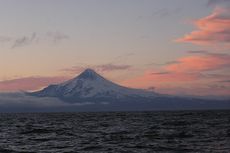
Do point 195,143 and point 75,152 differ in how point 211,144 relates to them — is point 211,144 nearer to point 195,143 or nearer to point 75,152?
point 195,143

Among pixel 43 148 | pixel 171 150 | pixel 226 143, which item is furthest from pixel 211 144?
pixel 43 148

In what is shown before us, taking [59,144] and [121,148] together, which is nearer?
[121,148]

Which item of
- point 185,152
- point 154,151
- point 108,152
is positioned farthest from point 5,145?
point 185,152

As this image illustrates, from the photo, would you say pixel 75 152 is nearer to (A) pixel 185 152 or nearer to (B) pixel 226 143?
(A) pixel 185 152

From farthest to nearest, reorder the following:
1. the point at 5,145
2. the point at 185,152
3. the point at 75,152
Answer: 1. the point at 5,145
2. the point at 75,152
3. the point at 185,152

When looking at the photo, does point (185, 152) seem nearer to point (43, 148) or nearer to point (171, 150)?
point (171, 150)

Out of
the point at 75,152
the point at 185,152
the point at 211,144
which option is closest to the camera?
the point at 185,152

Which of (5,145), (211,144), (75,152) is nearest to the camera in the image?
(75,152)

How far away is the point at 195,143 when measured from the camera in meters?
44.6

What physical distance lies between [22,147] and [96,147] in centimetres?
712

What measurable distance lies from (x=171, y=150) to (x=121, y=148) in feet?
15.2

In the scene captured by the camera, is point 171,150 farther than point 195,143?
No

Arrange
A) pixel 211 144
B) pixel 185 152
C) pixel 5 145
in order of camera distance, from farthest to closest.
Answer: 1. pixel 5 145
2. pixel 211 144
3. pixel 185 152

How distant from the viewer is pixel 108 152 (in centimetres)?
3884
